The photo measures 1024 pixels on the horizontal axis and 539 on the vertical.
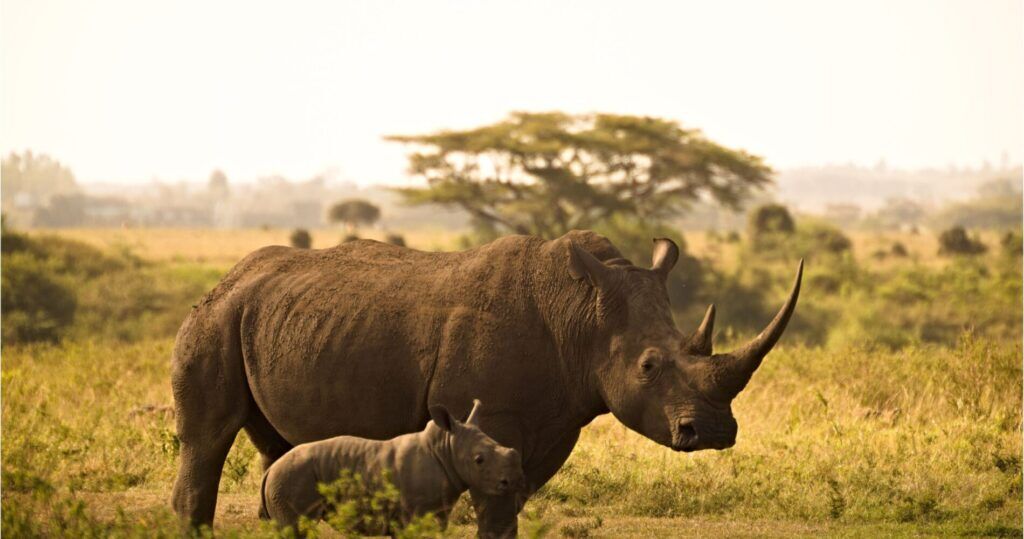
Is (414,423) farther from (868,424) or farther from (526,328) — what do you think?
(868,424)

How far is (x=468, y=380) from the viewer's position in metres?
7.75

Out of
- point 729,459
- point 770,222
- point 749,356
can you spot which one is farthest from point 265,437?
point 770,222

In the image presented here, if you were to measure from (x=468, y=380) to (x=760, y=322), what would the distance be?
29.2 m

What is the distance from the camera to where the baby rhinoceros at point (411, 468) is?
23.0 ft

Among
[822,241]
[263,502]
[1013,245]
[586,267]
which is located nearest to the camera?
[263,502]

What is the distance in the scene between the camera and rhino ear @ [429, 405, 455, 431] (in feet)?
22.9

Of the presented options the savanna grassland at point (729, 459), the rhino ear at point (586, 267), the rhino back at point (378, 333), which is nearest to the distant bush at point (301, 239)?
the savanna grassland at point (729, 459)

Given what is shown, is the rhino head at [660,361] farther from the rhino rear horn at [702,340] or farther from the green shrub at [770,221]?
the green shrub at [770,221]

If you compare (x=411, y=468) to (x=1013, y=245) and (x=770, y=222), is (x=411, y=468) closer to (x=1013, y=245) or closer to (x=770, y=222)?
(x=1013, y=245)

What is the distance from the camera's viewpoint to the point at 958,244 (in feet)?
160

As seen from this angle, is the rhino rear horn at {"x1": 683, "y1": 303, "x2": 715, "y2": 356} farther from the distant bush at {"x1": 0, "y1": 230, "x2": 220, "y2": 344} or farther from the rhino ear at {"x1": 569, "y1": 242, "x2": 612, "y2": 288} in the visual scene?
the distant bush at {"x1": 0, "y1": 230, "x2": 220, "y2": 344}

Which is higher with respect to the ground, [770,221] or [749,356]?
[749,356]

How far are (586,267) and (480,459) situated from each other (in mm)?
1410

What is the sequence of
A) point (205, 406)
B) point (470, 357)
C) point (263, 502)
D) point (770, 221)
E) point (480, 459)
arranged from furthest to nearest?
point (770, 221) → point (205, 406) → point (470, 357) → point (263, 502) → point (480, 459)
